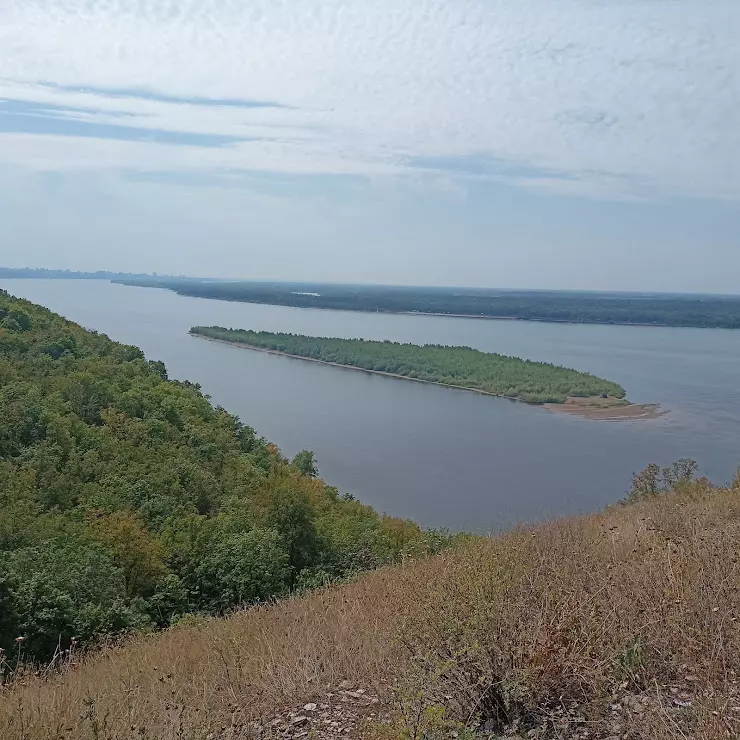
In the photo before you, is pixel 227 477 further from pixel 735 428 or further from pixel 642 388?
pixel 642 388

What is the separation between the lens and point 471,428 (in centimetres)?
2358

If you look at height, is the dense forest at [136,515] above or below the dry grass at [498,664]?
below

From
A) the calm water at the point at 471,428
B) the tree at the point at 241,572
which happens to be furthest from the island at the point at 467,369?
the tree at the point at 241,572

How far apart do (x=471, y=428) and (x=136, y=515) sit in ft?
49.5

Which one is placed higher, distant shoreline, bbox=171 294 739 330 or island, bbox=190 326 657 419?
distant shoreline, bbox=171 294 739 330

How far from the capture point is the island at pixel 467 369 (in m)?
28.5

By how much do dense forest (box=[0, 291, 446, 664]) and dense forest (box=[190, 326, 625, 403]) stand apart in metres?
16.2

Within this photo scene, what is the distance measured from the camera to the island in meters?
28.5

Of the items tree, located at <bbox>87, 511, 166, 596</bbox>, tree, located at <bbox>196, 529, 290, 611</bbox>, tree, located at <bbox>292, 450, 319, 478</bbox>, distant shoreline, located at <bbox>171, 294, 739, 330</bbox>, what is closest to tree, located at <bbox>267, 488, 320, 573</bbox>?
tree, located at <bbox>196, 529, 290, 611</bbox>

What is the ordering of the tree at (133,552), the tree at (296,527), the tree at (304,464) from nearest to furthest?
the tree at (133,552)
the tree at (296,527)
the tree at (304,464)

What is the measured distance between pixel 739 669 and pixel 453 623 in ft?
2.41

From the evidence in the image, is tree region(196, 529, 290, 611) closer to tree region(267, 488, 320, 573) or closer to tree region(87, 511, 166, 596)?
tree region(87, 511, 166, 596)

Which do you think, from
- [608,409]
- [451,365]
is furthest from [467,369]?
A: [608,409]

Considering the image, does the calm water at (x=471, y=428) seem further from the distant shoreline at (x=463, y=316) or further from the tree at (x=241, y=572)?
the distant shoreline at (x=463, y=316)
